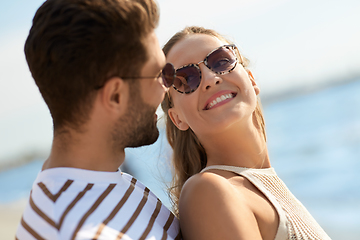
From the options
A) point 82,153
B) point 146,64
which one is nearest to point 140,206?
point 82,153

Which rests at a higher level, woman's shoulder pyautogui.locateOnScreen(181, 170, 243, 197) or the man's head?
the man's head

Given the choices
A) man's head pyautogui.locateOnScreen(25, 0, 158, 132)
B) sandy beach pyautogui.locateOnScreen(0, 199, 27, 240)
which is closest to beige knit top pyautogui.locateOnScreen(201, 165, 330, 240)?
man's head pyautogui.locateOnScreen(25, 0, 158, 132)

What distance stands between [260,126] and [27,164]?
70.1 feet

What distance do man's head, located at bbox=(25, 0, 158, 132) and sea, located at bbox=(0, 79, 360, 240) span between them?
162 cm

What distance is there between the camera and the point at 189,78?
261 centimetres

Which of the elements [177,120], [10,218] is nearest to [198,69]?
[177,120]

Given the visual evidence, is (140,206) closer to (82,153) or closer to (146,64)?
(82,153)

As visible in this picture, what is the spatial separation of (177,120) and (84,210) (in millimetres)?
1398

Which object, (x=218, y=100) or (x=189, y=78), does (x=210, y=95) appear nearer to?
(x=218, y=100)

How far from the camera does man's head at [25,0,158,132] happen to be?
1.66 m

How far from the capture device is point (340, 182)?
9398 millimetres

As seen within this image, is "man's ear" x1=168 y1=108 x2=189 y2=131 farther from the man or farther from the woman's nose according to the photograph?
the man

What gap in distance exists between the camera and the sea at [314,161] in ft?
21.7

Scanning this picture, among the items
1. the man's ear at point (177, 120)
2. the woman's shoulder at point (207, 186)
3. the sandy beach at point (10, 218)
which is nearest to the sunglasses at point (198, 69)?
the man's ear at point (177, 120)
